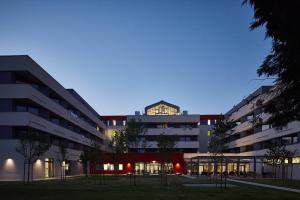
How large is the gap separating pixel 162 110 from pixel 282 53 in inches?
4120

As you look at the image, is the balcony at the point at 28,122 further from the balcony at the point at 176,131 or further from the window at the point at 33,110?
the balcony at the point at 176,131

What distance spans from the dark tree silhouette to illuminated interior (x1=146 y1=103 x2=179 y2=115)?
10037 cm

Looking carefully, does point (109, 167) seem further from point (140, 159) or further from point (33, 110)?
point (33, 110)

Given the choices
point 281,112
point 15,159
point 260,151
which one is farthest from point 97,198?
point 260,151

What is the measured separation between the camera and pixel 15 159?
5656cm

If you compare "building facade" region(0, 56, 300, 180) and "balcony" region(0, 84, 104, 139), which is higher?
"balcony" region(0, 84, 104, 139)

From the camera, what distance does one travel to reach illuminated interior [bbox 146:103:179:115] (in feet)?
398

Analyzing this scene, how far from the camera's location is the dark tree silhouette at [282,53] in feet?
48.3

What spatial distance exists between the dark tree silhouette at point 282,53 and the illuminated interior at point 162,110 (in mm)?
100372

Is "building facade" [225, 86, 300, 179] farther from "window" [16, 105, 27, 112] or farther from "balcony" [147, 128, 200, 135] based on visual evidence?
"window" [16, 105, 27, 112]

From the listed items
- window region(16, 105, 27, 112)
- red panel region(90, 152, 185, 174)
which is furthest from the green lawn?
red panel region(90, 152, 185, 174)

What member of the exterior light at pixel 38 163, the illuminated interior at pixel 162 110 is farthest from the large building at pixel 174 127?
the exterior light at pixel 38 163

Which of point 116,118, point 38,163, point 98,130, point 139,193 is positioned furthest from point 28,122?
point 116,118

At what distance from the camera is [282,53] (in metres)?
17.2
